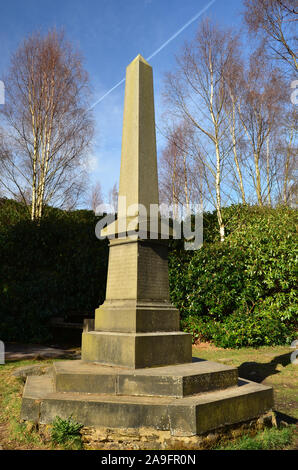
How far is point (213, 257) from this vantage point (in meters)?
10.4

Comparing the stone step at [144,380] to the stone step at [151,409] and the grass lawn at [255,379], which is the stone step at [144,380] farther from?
the grass lawn at [255,379]

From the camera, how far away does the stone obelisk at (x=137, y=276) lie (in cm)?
438

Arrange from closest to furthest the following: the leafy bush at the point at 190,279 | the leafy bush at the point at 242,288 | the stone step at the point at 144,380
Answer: the stone step at the point at 144,380, the leafy bush at the point at 242,288, the leafy bush at the point at 190,279

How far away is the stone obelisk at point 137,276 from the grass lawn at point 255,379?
118 cm

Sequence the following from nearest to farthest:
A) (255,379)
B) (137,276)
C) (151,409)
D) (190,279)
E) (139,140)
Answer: (151,409) → (137,276) → (139,140) → (255,379) → (190,279)

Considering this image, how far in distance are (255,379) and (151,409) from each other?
3445 mm

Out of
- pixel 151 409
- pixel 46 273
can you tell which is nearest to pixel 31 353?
pixel 46 273

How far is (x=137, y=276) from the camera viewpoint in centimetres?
466

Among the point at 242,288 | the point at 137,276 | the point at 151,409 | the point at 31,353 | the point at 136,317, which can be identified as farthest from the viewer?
the point at 242,288

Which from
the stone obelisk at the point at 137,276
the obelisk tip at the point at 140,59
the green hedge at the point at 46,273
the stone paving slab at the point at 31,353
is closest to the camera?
the stone obelisk at the point at 137,276

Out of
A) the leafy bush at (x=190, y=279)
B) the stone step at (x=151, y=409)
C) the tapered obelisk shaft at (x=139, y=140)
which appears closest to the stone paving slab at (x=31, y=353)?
the leafy bush at (x=190, y=279)

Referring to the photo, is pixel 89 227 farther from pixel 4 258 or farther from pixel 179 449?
pixel 179 449

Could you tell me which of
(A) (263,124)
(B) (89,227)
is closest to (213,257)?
(B) (89,227)

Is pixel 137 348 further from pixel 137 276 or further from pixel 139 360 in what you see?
pixel 137 276
